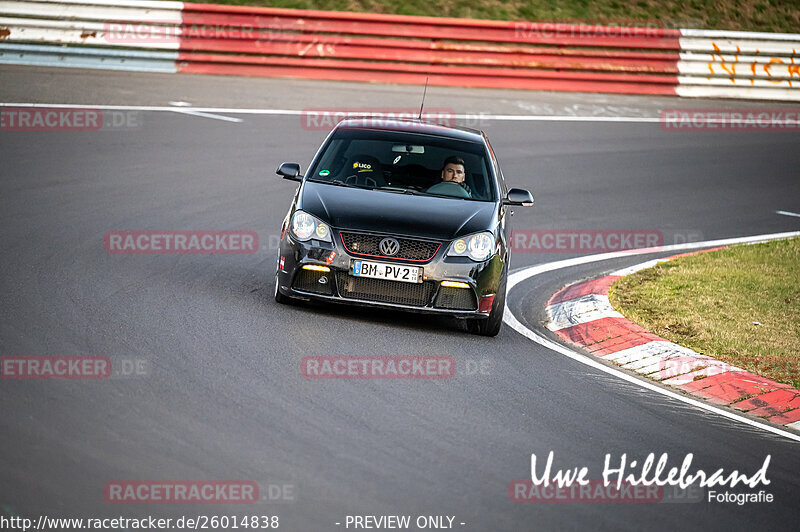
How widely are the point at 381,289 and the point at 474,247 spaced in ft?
2.71

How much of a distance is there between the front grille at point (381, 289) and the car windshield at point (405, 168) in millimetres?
1194

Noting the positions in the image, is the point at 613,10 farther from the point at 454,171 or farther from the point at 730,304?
the point at 454,171

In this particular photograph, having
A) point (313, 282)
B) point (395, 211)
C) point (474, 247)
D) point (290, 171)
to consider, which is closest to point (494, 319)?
point (474, 247)

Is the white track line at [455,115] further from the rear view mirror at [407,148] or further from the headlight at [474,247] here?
the headlight at [474,247]

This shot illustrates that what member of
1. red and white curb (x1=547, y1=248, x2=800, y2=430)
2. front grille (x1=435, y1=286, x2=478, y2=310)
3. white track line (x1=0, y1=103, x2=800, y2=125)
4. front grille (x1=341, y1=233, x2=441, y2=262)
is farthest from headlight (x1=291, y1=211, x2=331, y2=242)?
white track line (x1=0, y1=103, x2=800, y2=125)

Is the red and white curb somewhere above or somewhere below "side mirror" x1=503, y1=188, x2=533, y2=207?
below

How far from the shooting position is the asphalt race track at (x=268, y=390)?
530 cm

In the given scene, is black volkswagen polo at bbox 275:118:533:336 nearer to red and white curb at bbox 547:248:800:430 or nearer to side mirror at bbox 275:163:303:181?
side mirror at bbox 275:163:303:181

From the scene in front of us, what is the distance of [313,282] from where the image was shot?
8438mm

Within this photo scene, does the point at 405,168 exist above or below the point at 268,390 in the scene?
above

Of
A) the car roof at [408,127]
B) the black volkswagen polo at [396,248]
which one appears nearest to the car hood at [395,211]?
the black volkswagen polo at [396,248]

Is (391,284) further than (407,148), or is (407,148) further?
(407,148)

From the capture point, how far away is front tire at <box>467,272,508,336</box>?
8602 millimetres

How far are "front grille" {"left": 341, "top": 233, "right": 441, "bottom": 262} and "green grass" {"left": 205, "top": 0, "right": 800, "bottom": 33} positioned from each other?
16.4 m
